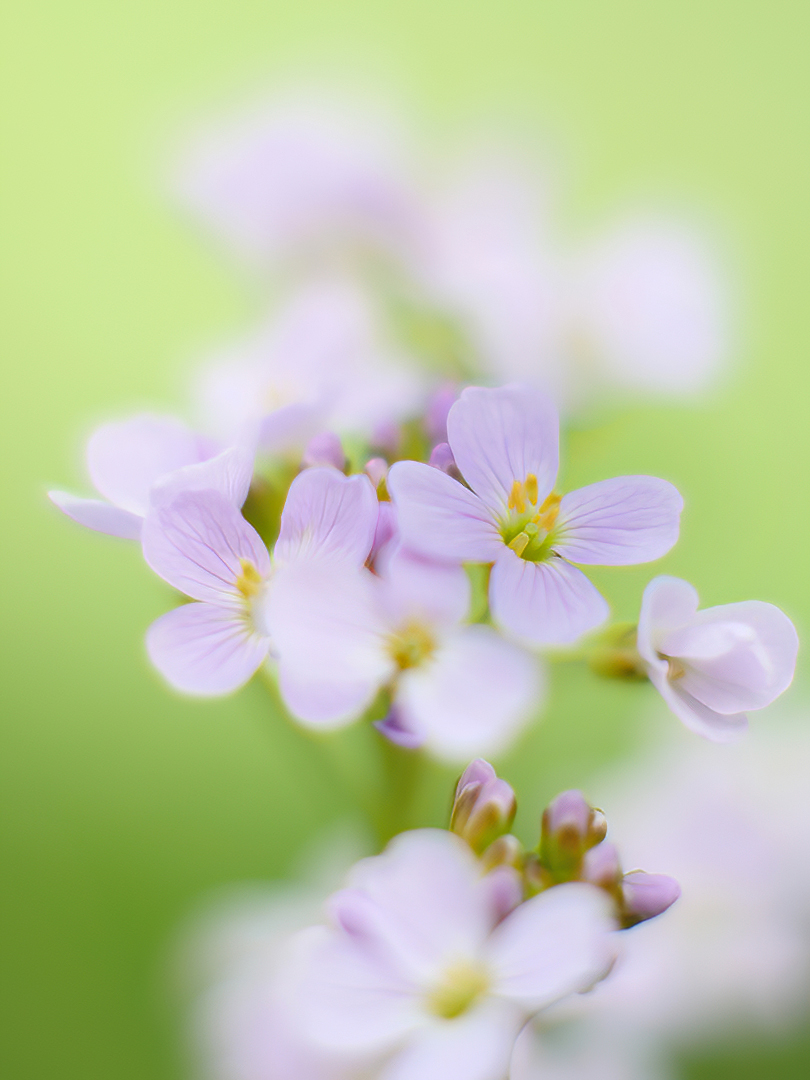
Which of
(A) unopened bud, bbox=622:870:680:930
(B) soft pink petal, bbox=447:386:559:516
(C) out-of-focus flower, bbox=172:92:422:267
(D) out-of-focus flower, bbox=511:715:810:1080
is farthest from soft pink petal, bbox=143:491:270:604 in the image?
(C) out-of-focus flower, bbox=172:92:422:267

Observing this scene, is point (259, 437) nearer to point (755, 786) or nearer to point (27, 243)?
point (755, 786)

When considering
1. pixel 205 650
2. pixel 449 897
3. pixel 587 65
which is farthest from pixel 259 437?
pixel 587 65

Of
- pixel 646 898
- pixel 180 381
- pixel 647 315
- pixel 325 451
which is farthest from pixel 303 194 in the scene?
pixel 646 898

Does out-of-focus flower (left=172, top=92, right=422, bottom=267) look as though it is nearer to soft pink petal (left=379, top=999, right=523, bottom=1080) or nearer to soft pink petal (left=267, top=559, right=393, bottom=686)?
soft pink petal (left=267, top=559, right=393, bottom=686)

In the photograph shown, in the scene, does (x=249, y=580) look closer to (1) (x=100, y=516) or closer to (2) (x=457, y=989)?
(1) (x=100, y=516)

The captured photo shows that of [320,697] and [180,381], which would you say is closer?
[320,697]

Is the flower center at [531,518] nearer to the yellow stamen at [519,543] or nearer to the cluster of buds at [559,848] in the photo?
the yellow stamen at [519,543]
